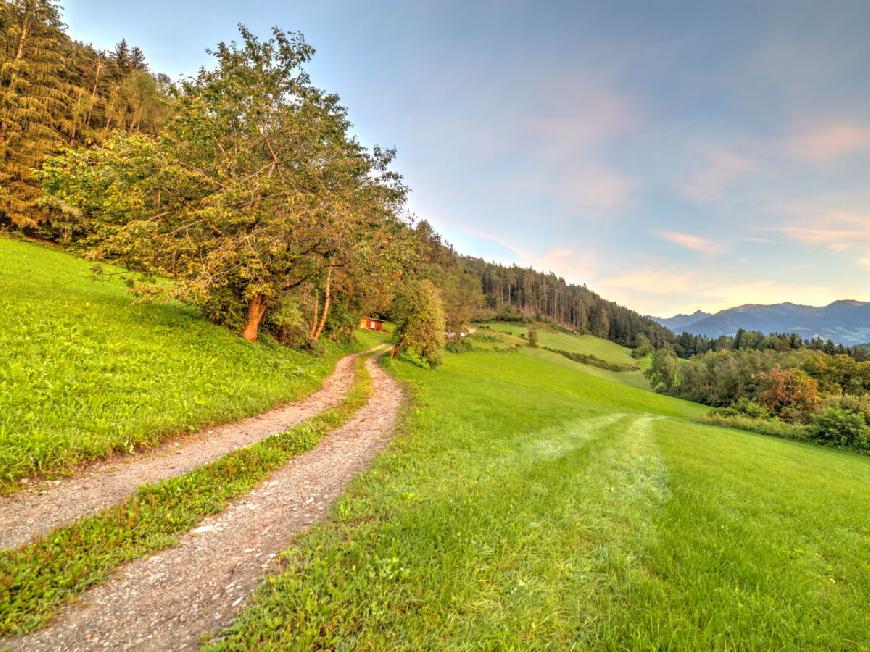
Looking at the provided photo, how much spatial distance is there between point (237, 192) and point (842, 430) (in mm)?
58443

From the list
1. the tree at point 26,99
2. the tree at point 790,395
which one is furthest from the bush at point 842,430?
the tree at point 26,99

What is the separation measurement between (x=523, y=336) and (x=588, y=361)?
65.4 ft

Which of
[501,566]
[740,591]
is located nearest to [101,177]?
[501,566]

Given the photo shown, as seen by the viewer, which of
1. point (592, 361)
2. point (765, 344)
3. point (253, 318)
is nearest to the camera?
point (253, 318)

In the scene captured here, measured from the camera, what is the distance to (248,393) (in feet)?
44.8

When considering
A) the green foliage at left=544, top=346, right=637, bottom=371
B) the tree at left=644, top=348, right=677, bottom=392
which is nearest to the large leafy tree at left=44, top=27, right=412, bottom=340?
the green foliage at left=544, top=346, right=637, bottom=371

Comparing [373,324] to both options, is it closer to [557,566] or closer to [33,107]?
[33,107]

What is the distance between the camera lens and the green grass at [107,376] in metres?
7.54

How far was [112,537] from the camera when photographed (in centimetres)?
517

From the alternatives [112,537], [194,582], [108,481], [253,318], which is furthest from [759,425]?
[108,481]

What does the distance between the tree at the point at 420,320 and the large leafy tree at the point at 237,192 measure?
1246 centimetres

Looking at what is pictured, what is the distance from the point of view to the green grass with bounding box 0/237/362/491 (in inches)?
297

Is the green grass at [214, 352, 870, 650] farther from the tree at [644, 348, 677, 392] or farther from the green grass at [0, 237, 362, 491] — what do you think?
the tree at [644, 348, 677, 392]

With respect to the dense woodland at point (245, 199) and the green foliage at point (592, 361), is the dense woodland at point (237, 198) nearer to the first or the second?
the dense woodland at point (245, 199)
